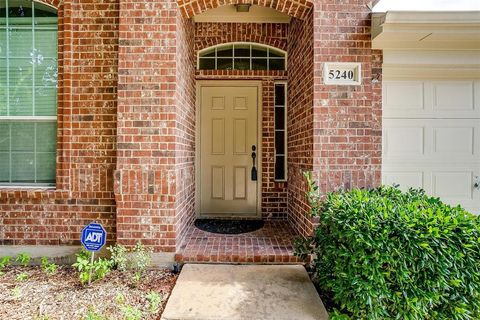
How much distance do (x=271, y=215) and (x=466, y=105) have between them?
9.95 ft

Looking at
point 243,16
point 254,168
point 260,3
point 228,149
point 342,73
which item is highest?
point 243,16

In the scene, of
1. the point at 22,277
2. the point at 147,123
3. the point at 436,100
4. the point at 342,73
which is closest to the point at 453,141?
the point at 436,100

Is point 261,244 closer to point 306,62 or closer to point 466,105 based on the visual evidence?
point 306,62

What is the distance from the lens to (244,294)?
2686 millimetres

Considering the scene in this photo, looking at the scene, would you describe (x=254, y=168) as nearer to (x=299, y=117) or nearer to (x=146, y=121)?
(x=299, y=117)

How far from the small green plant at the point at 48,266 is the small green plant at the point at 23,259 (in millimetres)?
146

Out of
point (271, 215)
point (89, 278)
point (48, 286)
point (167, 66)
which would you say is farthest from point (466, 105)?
point (48, 286)

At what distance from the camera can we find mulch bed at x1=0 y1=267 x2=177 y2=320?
2.48 metres

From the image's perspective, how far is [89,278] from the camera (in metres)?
2.91

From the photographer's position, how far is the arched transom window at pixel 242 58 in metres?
4.74

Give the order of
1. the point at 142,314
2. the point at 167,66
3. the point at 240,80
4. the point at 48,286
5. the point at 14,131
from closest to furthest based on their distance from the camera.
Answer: the point at 142,314, the point at 48,286, the point at 167,66, the point at 14,131, the point at 240,80

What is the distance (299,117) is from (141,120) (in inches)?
80.6

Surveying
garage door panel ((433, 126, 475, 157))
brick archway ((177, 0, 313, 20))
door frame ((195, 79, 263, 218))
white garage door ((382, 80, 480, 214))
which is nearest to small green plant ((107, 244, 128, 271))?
door frame ((195, 79, 263, 218))

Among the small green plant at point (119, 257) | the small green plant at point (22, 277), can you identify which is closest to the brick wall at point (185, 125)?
the small green plant at point (119, 257)
